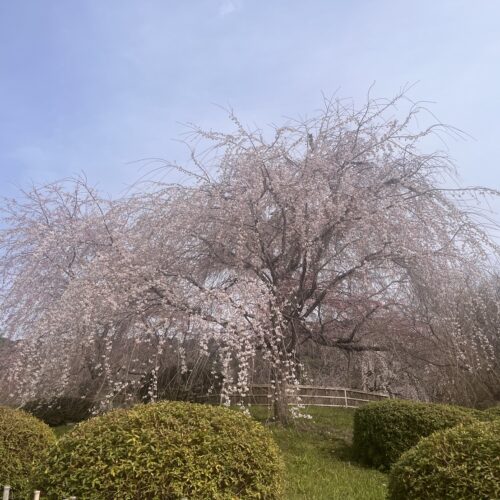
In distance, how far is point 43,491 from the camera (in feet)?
10.4

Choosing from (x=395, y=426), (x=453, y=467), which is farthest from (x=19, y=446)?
(x=395, y=426)

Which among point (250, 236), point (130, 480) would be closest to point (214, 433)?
point (130, 480)

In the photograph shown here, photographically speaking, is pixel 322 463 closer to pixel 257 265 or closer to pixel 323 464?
pixel 323 464

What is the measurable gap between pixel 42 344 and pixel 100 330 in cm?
77

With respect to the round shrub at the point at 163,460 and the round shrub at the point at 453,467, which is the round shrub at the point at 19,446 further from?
the round shrub at the point at 453,467

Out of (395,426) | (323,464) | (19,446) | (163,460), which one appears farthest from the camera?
(395,426)

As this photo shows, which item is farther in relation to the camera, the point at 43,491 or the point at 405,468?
the point at 405,468

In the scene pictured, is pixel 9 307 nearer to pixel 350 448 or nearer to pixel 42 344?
pixel 42 344

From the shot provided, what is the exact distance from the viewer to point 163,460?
310 centimetres

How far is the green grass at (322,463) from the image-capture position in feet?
17.1

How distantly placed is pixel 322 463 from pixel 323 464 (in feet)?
0.17

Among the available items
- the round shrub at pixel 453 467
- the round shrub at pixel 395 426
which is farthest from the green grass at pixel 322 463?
the round shrub at pixel 453 467

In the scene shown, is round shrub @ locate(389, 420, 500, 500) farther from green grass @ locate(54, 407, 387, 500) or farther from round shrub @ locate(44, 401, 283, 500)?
green grass @ locate(54, 407, 387, 500)

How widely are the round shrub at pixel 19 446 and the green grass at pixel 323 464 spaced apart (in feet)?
7.23
